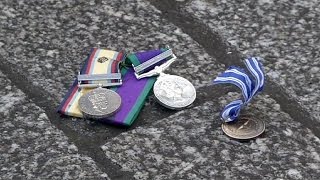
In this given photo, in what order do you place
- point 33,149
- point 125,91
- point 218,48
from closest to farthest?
point 33,149
point 125,91
point 218,48

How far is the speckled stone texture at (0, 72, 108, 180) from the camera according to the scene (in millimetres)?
1341

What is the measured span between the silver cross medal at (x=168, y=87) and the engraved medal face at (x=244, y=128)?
0.11 metres

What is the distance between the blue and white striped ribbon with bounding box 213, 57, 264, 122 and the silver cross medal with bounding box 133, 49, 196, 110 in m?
0.09

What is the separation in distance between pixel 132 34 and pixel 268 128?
41cm

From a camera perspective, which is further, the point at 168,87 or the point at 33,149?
the point at 168,87

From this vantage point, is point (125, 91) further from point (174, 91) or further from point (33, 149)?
point (33, 149)

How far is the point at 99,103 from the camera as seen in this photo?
4.78 feet

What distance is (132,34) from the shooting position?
5.49 feet

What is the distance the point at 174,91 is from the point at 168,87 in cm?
2

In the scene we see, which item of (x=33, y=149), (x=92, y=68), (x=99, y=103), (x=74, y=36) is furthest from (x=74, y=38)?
(x=33, y=149)

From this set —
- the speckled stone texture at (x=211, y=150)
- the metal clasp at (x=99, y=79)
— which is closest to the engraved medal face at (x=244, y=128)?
the speckled stone texture at (x=211, y=150)

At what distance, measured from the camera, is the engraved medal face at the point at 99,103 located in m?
1.43

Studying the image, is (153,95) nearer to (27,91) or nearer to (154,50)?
(154,50)

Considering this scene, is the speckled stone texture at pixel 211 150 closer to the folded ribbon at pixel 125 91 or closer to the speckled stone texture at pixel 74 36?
the folded ribbon at pixel 125 91
